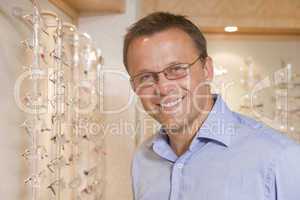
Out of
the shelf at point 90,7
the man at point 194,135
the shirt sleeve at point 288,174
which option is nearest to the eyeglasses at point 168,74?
the man at point 194,135

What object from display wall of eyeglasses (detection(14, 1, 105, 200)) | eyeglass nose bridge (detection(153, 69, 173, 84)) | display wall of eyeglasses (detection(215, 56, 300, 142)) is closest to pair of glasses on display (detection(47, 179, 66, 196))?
display wall of eyeglasses (detection(14, 1, 105, 200))

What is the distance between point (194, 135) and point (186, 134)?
0.02 meters

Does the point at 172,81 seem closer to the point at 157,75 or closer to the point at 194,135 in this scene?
the point at 157,75

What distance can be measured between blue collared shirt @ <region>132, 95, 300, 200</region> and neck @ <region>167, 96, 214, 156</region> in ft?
0.06

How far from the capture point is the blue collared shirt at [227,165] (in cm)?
81

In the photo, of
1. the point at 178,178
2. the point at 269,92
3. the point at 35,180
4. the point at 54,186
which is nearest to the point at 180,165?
the point at 178,178

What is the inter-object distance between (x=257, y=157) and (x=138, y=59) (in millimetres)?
370

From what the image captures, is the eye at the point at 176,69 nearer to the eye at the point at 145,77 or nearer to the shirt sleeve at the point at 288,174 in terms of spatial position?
the eye at the point at 145,77

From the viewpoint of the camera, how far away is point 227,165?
2.88ft

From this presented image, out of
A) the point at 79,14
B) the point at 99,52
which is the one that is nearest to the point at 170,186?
the point at 99,52

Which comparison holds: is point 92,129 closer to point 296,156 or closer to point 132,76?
point 132,76

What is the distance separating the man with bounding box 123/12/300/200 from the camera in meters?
0.82

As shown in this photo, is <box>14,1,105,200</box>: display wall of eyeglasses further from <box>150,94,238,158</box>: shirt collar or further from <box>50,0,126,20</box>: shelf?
<box>150,94,238,158</box>: shirt collar

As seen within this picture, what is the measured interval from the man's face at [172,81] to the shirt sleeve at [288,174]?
9.7 inches
